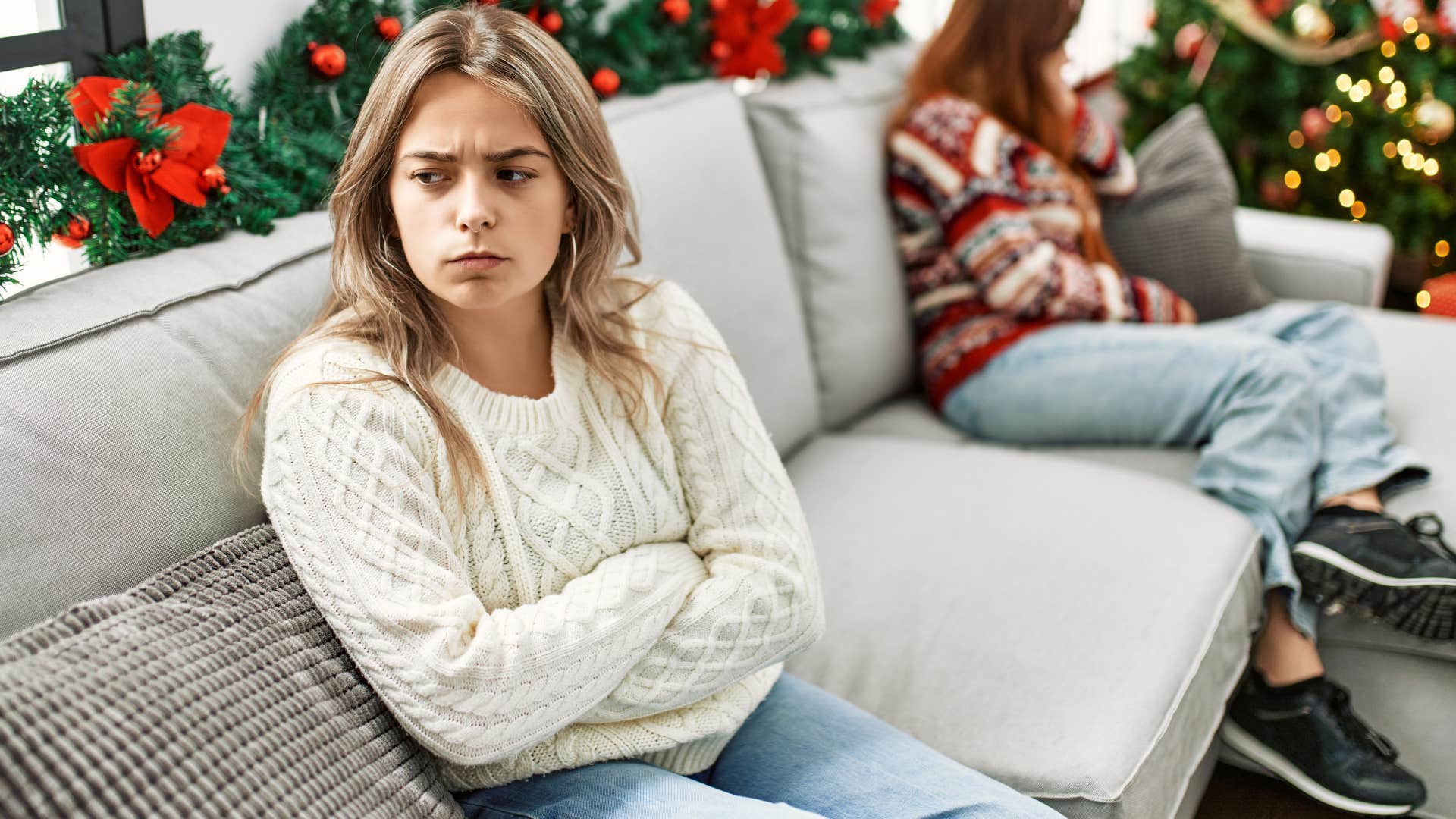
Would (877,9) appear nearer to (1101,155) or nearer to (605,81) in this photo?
(1101,155)

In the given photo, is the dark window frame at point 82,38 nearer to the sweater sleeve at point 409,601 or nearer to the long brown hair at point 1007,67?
the sweater sleeve at point 409,601

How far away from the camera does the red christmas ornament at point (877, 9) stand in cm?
227

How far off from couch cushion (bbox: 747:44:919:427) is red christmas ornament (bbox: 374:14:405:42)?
0.66 meters

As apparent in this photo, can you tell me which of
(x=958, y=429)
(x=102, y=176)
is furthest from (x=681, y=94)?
(x=102, y=176)

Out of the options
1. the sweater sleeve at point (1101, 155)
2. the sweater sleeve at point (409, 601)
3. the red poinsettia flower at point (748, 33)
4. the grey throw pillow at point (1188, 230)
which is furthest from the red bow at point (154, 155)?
the grey throw pillow at point (1188, 230)

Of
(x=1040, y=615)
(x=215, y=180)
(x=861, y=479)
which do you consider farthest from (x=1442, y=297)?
(x=215, y=180)

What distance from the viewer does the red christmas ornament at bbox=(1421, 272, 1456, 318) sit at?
2.78m

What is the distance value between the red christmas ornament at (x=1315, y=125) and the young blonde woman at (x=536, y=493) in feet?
7.74

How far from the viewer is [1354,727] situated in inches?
59.7

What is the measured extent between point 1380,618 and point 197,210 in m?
1.49

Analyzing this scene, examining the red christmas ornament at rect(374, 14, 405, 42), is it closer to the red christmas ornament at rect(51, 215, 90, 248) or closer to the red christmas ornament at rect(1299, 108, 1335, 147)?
the red christmas ornament at rect(51, 215, 90, 248)

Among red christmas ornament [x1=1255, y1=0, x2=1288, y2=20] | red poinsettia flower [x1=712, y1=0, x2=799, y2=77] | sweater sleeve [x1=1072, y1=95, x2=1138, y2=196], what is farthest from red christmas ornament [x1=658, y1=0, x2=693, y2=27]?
red christmas ornament [x1=1255, y1=0, x2=1288, y2=20]

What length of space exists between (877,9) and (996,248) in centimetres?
64

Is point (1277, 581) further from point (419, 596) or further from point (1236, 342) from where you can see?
point (419, 596)
